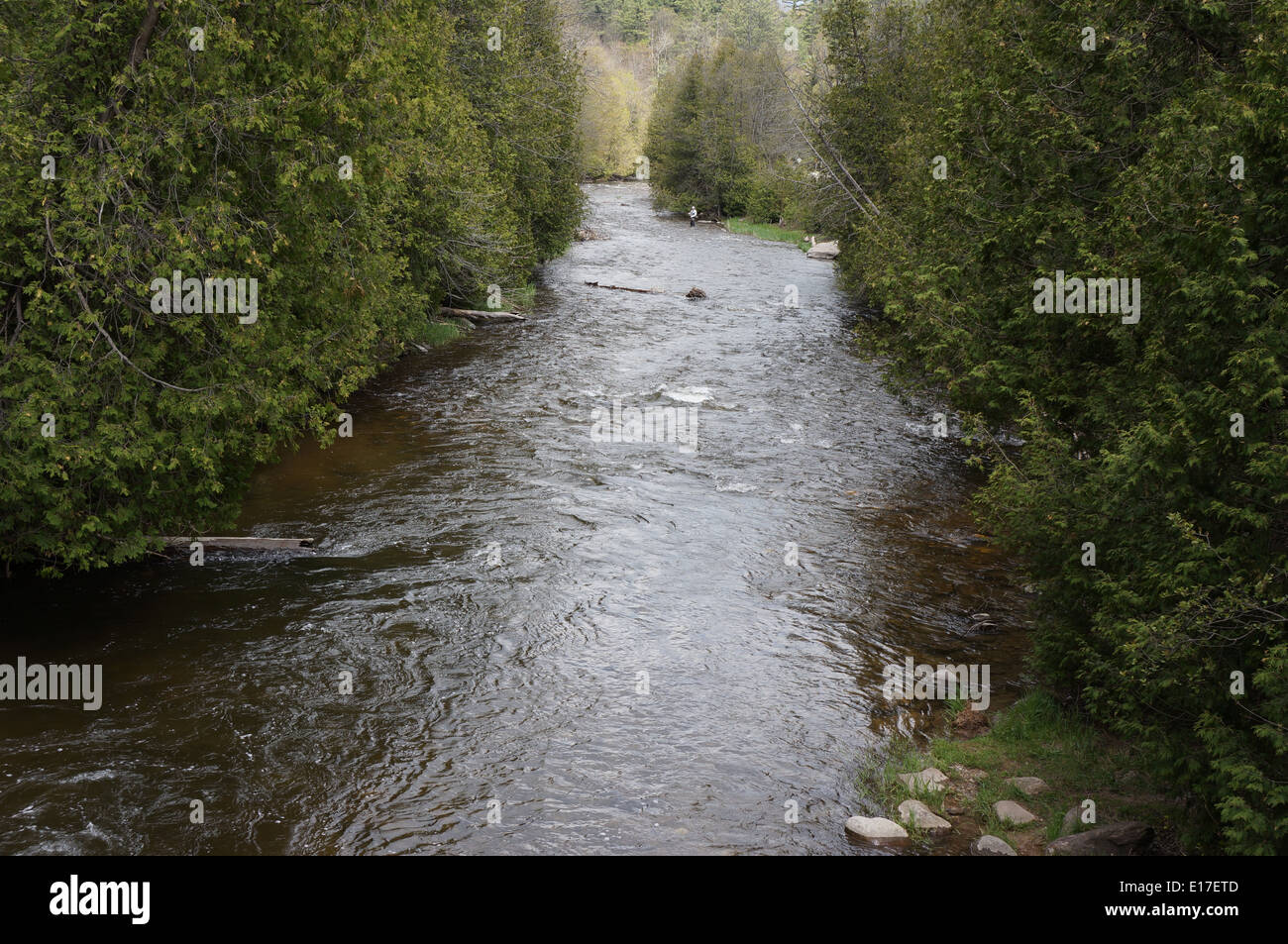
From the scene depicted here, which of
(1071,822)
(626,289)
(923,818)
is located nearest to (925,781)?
(923,818)

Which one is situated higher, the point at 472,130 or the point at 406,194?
the point at 472,130

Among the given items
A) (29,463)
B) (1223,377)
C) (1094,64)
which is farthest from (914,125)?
(29,463)

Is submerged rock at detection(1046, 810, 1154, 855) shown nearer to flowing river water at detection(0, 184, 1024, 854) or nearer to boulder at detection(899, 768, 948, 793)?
boulder at detection(899, 768, 948, 793)

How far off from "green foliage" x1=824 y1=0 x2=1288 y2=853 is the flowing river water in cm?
276

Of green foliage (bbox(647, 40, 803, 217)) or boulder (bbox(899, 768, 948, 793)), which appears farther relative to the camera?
green foliage (bbox(647, 40, 803, 217))

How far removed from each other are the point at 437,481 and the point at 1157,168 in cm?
1209

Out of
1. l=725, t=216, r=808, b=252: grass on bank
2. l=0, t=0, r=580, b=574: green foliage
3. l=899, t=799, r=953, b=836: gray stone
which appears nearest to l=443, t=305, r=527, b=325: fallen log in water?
l=0, t=0, r=580, b=574: green foliage

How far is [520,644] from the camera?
11617 mm

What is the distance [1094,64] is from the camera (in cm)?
1077

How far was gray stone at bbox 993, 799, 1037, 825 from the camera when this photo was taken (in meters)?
8.31

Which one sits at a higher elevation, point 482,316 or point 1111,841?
point 482,316

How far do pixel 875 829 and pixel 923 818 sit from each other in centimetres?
47

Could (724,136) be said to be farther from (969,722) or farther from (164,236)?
(969,722)
